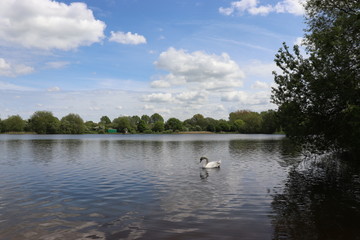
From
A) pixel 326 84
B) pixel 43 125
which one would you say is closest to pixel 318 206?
pixel 326 84

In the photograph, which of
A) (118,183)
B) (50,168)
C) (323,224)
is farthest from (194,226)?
(50,168)

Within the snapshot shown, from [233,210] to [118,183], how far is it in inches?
439

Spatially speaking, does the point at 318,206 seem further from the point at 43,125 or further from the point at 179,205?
the point at 43,125

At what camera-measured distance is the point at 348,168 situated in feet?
98.0

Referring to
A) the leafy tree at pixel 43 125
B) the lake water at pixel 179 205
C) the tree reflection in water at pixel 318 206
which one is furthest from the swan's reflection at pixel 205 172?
the leafy tree at pixel 43 125

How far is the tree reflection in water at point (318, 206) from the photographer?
1209 cm

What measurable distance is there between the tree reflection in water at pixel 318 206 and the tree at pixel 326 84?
313 cm

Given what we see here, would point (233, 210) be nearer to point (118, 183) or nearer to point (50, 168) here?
point (118, 183)

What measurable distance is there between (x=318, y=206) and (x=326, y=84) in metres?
7.68

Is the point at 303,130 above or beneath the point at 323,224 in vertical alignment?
above

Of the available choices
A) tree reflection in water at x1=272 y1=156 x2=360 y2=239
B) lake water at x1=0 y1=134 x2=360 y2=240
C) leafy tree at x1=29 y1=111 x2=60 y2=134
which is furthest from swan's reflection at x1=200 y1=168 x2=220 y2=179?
leafy tree at x1=29 y1=111 x2=60 y2=134

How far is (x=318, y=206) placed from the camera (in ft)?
52.4

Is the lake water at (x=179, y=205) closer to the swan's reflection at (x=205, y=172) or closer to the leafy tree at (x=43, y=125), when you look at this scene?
the swan's reflection at (x=205, y=172)

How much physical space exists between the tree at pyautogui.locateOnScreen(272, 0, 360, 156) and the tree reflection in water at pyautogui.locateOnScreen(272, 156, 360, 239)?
313 centimetres
